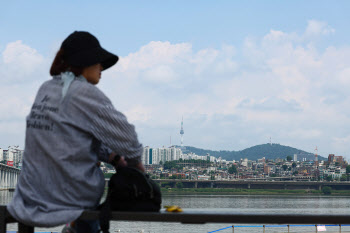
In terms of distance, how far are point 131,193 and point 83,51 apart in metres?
0.60

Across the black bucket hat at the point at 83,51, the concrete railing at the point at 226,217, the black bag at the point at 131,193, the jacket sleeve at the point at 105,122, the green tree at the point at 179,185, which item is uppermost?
the black bucket hat at the point at 83,51

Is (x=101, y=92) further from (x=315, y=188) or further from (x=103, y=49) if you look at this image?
(x=315, y=188)

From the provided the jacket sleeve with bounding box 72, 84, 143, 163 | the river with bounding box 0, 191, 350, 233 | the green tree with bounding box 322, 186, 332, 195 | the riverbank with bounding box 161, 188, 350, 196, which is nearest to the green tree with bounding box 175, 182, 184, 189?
the riverbank with bounding box 161, 188, 350, 196

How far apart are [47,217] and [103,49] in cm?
70

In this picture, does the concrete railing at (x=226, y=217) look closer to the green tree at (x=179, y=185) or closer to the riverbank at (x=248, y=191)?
the riverbank at (x=248, y=191)

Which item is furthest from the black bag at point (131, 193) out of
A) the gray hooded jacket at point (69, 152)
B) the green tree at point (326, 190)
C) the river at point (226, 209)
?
the green tree at point (326, 190)

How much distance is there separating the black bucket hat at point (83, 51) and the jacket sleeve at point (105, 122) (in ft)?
0.57

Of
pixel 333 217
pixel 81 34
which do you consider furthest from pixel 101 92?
pixel 333 217

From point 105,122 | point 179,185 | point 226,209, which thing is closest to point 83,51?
point 105,122

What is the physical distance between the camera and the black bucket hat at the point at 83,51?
2.05 m

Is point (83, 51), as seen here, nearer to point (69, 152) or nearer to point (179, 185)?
point (69, 152)

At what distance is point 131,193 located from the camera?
6.27 ft

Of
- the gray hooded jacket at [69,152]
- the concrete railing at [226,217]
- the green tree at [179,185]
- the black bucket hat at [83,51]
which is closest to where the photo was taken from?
the concrete railing at [226,217]

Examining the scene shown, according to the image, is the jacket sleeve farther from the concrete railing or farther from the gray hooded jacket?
the concrete railing
